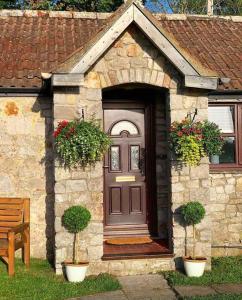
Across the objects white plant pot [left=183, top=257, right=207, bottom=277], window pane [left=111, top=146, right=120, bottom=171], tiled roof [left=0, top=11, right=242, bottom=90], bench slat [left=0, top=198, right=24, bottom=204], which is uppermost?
tiled roof [left=0, top=11, right=242, bottom=90]

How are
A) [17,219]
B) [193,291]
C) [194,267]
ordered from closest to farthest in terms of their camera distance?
[193,291] → [194,267] → [17,219]

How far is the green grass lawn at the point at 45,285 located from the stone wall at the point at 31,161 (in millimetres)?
998

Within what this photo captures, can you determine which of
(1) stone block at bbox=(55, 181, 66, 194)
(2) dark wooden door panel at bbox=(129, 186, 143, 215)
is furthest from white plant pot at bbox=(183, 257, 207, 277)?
(1) stone block at bbox=(55, 181, 66, 194)

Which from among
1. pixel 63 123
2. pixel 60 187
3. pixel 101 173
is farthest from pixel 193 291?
pixel 63 123

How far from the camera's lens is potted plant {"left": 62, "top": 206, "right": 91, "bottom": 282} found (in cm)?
686

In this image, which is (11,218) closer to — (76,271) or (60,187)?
(60,187)

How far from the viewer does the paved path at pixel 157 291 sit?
6.18m

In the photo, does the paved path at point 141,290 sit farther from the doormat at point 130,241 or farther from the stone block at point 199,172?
the stone block at point 199,172

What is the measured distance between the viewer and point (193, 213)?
23.6ft

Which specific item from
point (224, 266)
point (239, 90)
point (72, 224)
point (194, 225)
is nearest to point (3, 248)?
point (72, 224)

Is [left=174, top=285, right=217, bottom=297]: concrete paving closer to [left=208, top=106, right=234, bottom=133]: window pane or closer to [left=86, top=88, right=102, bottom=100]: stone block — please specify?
[left=86, top=88, right=102, bottom=100]: stone block

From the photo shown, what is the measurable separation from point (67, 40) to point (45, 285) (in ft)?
19.0

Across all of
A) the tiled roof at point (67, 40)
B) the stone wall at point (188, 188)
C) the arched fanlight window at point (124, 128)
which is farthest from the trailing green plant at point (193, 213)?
the tiled roof at point (67, 40)

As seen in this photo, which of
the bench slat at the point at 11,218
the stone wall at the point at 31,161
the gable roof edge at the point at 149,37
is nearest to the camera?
the gable roof edge at the point at 149,37
